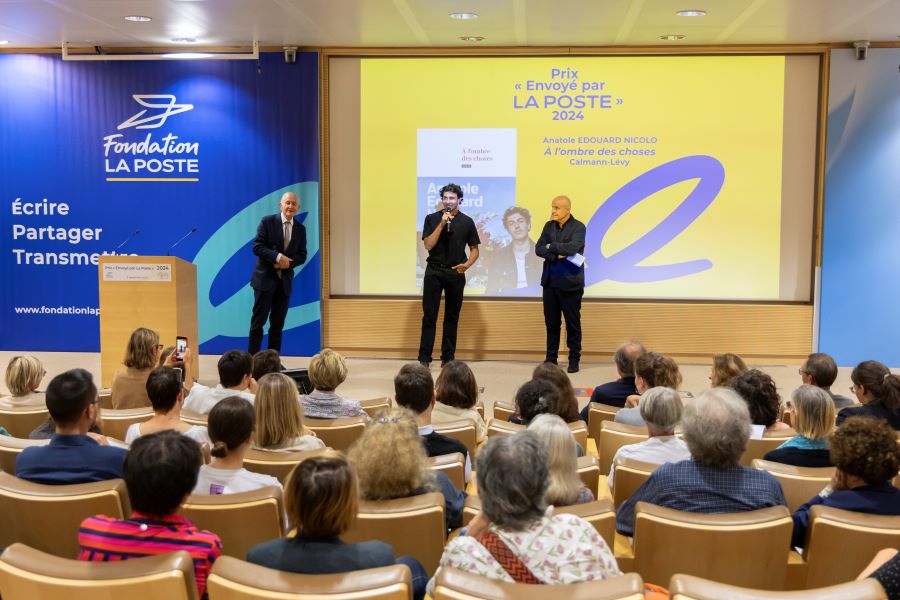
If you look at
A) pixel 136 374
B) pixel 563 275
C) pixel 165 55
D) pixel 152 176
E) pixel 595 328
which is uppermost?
pixel 165 55

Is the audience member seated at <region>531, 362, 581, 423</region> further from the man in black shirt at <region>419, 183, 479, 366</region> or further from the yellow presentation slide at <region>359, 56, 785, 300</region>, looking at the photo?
the yellow presentation slide at <region>359, 56, 785, 300</region>

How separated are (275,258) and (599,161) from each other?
3320mm

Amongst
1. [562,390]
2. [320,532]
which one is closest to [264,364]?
[562,390]

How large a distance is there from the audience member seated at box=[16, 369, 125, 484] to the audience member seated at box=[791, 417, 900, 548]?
2.16 metres

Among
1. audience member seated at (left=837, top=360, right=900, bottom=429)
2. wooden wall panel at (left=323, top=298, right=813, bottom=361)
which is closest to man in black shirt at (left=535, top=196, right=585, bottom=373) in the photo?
wooden wall panel at (left=323, top=298, right=813, bottom=361)

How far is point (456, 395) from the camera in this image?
4055 mm

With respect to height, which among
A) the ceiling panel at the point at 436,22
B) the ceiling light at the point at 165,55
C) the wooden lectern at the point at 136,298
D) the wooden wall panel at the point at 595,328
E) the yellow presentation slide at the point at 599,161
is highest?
the ceiling panel at the point at 436,22

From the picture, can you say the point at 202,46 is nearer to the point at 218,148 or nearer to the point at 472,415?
the point at 218,148

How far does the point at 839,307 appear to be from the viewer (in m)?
8.52

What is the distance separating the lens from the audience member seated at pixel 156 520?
2100mm

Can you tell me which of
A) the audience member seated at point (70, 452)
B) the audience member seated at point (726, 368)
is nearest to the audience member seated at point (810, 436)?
the audience member seated at point (726, 368)

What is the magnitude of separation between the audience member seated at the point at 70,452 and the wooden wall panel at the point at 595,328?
5905mm

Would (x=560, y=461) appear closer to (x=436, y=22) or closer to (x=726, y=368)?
(x=726, y=368)

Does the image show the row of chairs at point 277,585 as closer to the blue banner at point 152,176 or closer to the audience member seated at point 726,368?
the audience member seated at point 726,368
